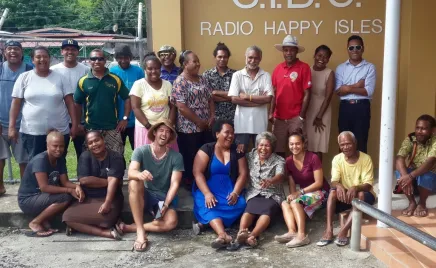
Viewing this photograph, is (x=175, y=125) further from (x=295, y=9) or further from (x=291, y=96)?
(x=295, y=9)

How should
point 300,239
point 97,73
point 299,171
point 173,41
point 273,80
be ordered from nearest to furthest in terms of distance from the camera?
point 300,239, point 299,171, point 97,73, point 273,80, point 173,41

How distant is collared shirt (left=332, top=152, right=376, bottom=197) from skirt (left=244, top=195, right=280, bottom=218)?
646 millimetres

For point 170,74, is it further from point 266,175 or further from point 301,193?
point 301,193

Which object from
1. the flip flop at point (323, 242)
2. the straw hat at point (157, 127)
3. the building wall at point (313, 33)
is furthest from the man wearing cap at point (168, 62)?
the flip flop at point (323, 242)

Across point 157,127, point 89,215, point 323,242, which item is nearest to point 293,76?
point 157,127

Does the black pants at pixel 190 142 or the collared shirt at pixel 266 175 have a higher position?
the black pants at pixel 190 142

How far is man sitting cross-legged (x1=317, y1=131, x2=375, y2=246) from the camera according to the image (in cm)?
476

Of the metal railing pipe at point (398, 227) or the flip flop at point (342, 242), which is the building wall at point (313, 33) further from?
the metal railing pipe at point (398, 227)

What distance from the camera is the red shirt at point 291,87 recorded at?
225 inches

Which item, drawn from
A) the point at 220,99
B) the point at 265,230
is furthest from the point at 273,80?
the point at 265,230

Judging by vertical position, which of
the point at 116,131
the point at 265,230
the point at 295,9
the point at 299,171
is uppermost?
the point at 295,9

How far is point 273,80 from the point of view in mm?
5926

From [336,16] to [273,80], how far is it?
132 centimetres

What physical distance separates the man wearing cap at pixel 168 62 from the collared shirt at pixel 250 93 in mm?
758
